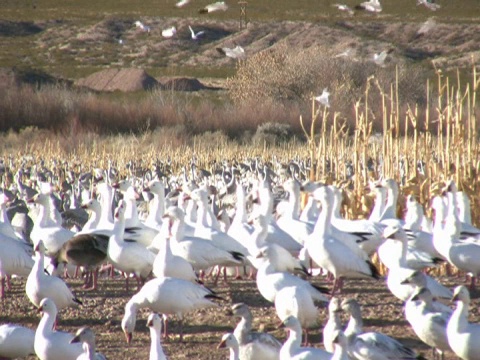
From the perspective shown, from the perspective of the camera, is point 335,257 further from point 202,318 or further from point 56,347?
point 56,347

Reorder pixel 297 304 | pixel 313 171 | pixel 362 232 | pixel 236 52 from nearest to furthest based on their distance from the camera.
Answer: pixel 297 304 < pixel 362 232 < pixel 313 171 < pixel 236 52

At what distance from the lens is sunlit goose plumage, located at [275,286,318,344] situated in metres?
8.30

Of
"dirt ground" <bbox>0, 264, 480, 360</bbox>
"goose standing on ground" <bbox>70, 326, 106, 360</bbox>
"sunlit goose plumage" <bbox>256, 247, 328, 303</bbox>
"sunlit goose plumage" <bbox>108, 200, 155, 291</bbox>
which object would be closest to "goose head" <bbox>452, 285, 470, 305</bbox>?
"dirt ground" <bbox>0, 264, 480, 360</bbox>

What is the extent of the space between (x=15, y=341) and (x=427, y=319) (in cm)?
327

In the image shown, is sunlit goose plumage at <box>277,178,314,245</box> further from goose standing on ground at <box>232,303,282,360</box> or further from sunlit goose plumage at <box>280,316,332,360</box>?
sunlit goose plumage at <box>280,316,332,360</box>

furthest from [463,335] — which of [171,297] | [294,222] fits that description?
[294,222]

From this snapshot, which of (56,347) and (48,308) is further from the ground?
(48,308)

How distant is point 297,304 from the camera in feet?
27.2

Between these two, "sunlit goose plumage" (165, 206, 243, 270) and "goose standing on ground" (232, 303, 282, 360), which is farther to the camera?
"sunlit goose plumage" (165, 206, 243, 270)

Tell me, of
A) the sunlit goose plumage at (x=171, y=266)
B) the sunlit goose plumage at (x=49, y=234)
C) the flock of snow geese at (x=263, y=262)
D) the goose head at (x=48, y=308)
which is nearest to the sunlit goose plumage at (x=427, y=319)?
the flock of snow geese at (x=263, y=262)

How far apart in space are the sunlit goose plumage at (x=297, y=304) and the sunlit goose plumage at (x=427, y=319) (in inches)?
35.0

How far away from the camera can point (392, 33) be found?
236 ft

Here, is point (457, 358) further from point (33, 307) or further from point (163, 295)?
point (33, 307)

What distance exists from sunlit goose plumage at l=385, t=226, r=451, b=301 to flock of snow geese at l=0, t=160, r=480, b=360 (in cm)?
1
